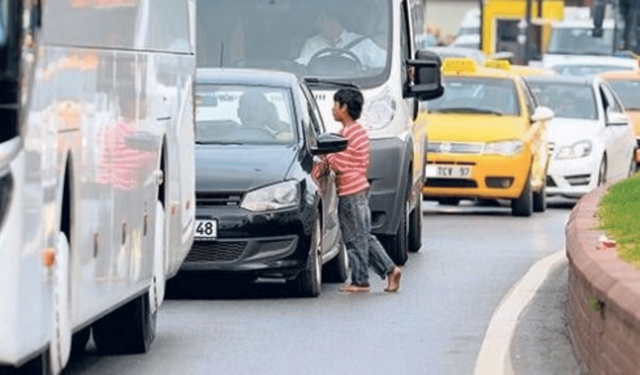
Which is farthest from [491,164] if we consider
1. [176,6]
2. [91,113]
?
[91,113]

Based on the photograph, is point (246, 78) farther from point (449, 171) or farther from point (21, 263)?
point (449, 171)

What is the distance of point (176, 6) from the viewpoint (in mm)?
14125

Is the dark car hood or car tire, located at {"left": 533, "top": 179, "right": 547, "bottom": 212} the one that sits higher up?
the dark car hood

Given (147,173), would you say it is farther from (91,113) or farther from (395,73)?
(395,73)

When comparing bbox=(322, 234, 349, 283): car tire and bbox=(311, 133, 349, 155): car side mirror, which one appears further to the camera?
bbox=(322, 234, 349, 283): car tire

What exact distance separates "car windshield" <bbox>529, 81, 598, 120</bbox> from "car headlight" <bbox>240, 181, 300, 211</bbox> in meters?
15.6

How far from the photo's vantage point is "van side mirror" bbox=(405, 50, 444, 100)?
20.9m

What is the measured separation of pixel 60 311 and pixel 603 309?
2.71m

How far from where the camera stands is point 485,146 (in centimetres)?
2814

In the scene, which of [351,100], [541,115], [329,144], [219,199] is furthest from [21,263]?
[541,115]

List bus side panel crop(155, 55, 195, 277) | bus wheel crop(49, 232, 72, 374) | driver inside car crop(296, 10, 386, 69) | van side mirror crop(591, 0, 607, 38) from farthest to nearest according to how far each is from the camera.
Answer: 1. van side mirror crop(591, 0, 607, 38)
2. driver inside car crop(296, 10, 386, 69)
3. bus side panel crop(155, 55, 195, 277)
4. bus wheel crop(49, 232, 72, 374)

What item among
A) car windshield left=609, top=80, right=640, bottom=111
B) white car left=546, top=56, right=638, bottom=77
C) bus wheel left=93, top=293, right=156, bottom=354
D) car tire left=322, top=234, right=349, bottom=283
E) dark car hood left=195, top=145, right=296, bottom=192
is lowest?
white car left=546, top=56, right=638, bottom=77

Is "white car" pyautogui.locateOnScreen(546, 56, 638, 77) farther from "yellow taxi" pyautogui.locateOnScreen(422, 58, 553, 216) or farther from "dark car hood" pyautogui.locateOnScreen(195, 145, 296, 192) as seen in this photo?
"dark car hood" pyautogui.locateOnScreen(195, 145, 296, 192)

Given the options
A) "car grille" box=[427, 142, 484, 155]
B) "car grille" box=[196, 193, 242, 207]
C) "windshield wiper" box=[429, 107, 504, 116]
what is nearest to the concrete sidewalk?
"car grille" box=[196, 193, 242, 207]
